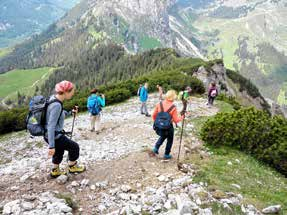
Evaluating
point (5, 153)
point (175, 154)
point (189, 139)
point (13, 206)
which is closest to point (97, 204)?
point (13, 206)

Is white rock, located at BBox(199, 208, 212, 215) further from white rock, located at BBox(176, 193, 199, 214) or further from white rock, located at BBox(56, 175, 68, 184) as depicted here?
white rock, located at BBox(56, 175, 68, 184)

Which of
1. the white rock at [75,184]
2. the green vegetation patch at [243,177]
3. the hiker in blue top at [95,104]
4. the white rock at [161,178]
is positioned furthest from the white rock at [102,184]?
the hiker in blue top at [95,104]

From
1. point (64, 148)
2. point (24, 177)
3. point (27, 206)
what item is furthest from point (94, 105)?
point (27, 206)

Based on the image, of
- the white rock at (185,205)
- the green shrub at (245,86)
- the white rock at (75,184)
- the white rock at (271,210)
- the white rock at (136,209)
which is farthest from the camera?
the green shrub at (245,86)

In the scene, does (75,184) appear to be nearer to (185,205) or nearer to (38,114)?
(38,114)

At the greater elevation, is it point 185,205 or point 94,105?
point 94,105

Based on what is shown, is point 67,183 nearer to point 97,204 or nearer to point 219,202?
point 97,204

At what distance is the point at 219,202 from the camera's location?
38.2 ft

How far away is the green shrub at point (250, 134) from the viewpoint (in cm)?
1817

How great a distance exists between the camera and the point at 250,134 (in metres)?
18.6

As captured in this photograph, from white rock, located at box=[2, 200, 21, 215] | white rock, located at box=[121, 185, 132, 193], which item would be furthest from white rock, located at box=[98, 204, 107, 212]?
white rock, located at box=[2, 200, 21, 215]

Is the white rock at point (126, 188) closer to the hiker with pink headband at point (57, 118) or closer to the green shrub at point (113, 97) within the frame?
the hiker with pink headband at point (57, 118)

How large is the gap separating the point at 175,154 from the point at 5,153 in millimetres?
12961

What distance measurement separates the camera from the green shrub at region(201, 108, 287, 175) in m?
18.2
